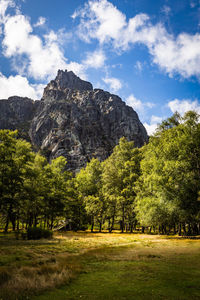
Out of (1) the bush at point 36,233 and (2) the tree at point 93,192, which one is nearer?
(1) the bush at point 36,233

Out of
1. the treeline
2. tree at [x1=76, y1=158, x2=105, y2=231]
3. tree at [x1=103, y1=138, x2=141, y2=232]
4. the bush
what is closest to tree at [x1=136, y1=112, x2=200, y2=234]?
the treeline

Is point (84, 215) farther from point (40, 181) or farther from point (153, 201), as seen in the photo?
point (153, 201)

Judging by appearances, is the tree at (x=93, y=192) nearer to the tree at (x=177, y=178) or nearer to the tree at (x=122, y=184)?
the tree at (x=122, y=184)

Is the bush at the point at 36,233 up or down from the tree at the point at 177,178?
down

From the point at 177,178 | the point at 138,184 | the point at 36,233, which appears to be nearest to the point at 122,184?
the point at 138,184

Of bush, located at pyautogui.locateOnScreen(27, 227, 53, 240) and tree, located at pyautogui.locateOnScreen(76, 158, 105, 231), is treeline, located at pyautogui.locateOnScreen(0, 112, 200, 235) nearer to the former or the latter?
tree, located at pyautogui.locateOnScreen(76, 158, 105, 231)

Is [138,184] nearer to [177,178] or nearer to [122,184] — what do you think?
[122,184]

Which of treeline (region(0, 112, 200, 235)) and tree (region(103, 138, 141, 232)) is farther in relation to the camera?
tree (region(103, 138, 141, 232))

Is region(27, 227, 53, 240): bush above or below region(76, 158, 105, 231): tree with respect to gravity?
below

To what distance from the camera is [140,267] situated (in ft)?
36.7

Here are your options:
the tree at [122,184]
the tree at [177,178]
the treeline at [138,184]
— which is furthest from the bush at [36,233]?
the tree at [122,184]

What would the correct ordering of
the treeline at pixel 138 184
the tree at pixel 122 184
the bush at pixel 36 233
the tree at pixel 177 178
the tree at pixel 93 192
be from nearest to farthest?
the bush at pixel 36 233 < the treeline at pixel 138 184 < the tree at pixel 177 178 < the tree at pixel 122 184 < the tree at pixel 93 192

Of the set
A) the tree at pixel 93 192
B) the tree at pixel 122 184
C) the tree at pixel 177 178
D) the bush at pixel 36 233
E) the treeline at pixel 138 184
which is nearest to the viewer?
the bush at pixel 36 233

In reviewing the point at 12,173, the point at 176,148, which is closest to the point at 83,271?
the point at 12,173
